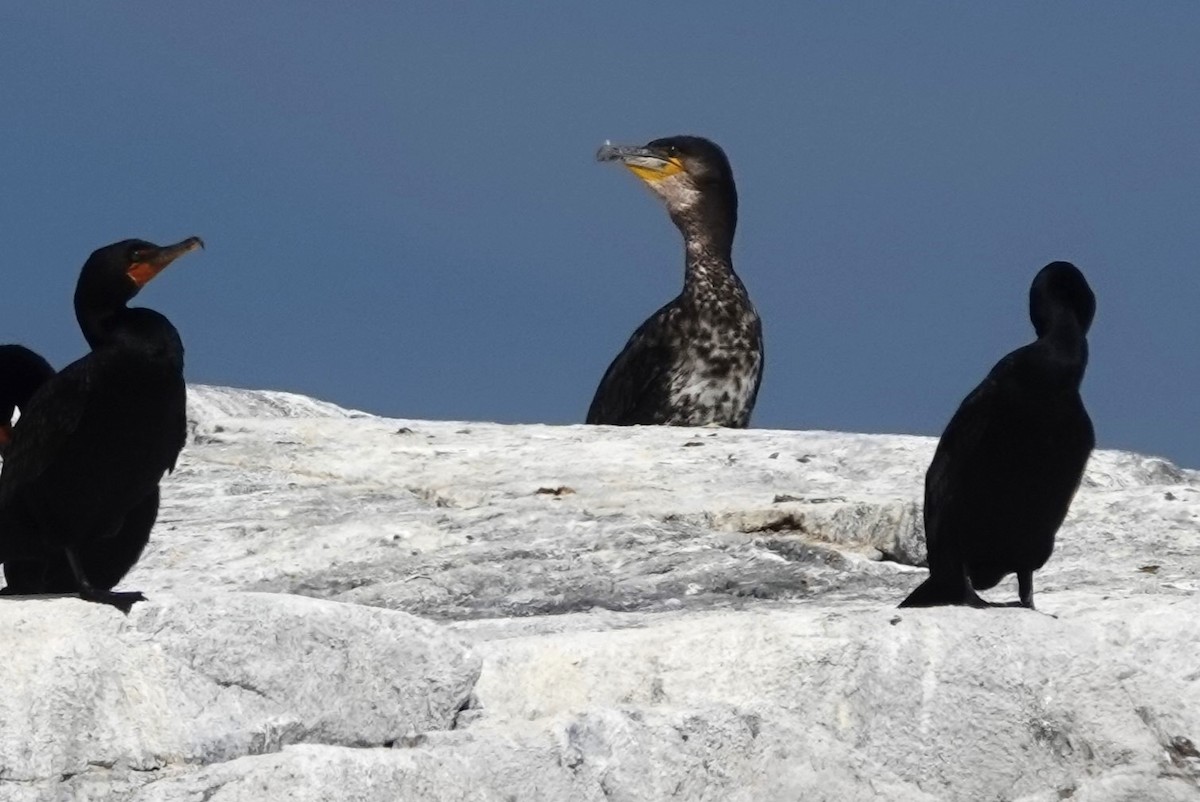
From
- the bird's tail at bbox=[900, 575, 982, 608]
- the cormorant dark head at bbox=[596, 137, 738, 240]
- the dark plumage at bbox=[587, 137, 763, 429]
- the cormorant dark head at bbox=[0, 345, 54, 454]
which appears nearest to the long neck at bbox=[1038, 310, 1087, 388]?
the bird's tail at bbox=[900, 575, 982, 608]

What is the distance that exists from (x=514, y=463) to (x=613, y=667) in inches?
142

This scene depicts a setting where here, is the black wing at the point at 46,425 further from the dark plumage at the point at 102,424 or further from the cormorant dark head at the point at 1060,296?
the cormorant dark head at the point at 1060,296

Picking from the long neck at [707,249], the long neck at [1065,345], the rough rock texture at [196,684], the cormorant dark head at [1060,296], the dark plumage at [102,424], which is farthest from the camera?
the long neck at [707,249]

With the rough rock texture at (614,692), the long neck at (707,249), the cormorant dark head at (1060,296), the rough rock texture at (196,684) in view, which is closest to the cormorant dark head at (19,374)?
the rough rock texture at (614,692)

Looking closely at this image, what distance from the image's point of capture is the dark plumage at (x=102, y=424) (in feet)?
20.7

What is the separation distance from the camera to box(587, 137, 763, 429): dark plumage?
39.3 feet

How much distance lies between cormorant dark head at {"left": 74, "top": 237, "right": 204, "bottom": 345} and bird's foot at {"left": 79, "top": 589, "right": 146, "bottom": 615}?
72 centimetres

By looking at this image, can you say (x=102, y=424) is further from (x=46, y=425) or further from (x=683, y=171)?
(x=683, y=171)

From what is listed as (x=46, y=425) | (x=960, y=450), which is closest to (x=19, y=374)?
(x=46, y=425)

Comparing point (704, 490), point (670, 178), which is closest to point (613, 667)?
point (704, 490)

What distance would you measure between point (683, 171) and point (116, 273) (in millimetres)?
7314

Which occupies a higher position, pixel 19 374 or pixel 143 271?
pixel 143 271

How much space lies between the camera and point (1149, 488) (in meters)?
9.08

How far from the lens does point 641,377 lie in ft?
39.7
